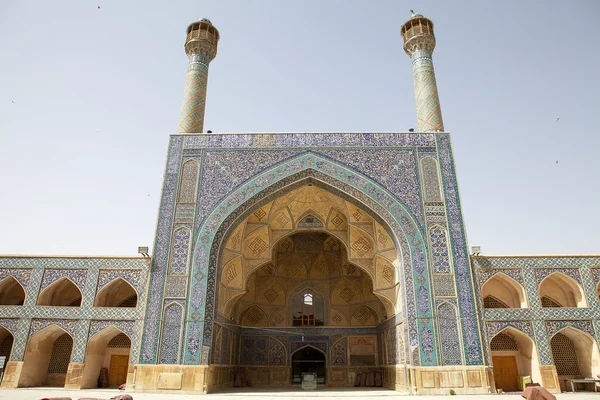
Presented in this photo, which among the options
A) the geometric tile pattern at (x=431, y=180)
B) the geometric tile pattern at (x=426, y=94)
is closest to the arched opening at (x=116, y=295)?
the geometric tile pattern at (x=431, y=180)

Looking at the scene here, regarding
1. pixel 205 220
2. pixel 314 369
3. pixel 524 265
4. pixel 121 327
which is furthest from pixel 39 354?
pixel 524 265

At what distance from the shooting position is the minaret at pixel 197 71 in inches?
486

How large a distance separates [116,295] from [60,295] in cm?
139

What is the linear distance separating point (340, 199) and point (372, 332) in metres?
4.75

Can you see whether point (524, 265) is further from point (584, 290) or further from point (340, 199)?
point (340, 199)

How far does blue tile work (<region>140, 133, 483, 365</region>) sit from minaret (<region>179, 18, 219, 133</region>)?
107 cm

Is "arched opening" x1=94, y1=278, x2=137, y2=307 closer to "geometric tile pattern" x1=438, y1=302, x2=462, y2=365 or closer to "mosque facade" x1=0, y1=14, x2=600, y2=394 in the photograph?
"mosque facade" x1=0, y1=14, x2=600, y2=394

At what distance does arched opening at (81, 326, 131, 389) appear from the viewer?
32.4 feet

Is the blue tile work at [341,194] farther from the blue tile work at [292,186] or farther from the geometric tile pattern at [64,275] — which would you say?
the geometric tile pattern at [64,275]

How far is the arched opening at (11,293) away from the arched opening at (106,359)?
285 cm

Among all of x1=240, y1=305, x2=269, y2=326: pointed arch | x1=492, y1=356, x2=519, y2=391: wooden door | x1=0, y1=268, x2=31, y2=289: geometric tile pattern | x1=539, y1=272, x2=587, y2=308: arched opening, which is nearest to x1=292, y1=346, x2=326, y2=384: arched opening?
x1=240, y1=305, x2=269, y2=326: pointed arch

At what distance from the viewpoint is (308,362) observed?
13828 millimetres

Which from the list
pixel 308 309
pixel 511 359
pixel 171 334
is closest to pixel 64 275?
pixel 171 334

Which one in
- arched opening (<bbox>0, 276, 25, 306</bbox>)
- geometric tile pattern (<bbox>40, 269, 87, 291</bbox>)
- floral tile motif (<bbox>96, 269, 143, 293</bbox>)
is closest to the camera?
floral tile motif (<bbox>96, 269, 143, 293</bbox>)
